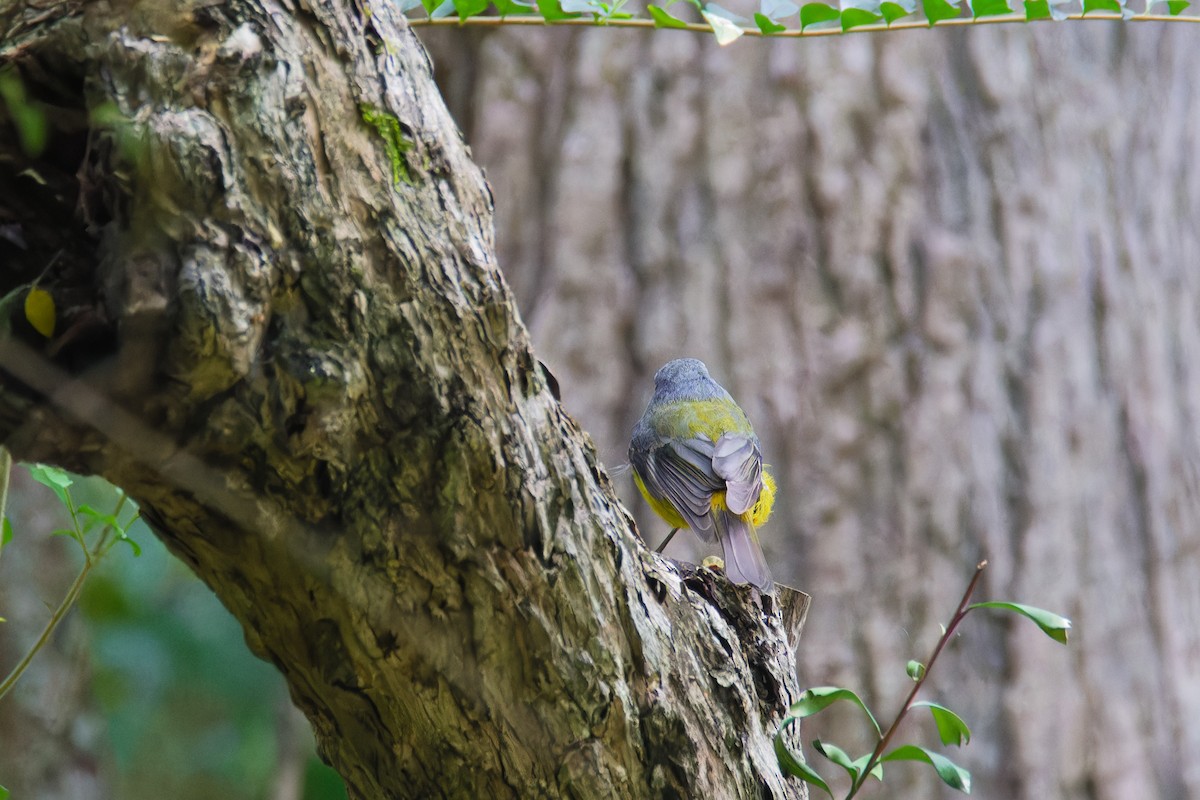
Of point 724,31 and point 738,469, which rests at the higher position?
point 724,31

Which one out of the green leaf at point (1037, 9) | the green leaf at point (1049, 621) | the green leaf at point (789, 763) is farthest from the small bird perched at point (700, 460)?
the green leaf at point (1037, 9)

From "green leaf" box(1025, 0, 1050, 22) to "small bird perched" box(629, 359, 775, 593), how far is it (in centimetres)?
123

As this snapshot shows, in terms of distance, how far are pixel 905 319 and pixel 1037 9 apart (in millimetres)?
1744

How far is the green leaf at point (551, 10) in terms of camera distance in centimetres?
165

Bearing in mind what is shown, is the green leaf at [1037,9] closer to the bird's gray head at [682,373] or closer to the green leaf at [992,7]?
the green leaf at [992,7]

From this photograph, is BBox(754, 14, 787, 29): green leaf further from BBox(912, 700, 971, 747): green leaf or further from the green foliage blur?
the green foliage blur

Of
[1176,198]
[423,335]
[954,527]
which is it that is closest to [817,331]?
[954,527]

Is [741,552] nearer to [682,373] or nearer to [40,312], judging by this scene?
[682,373]

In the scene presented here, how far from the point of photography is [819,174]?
11.2 feet

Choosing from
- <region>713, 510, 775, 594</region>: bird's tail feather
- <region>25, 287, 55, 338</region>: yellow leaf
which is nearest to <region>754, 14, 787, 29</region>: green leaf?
<region>713, 510, 775, 594</region>: bird's tail feather

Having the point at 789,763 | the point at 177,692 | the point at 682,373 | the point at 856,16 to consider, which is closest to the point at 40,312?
the point at 789,763

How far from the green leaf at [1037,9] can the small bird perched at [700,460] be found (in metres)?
1.23

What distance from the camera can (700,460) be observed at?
297cm

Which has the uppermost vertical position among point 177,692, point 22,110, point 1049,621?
point 22,110
